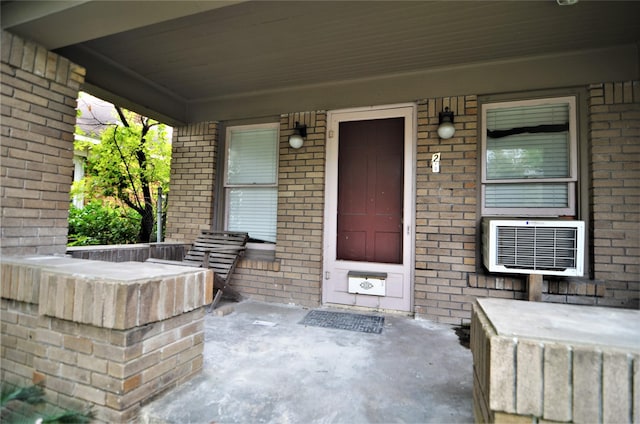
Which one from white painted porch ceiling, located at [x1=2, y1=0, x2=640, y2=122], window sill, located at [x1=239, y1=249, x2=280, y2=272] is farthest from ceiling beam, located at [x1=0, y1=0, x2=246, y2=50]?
window sill, located at [x1=239, y1=249, x2=280, y2=272]

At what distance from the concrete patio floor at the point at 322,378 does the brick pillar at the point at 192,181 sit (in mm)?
1773

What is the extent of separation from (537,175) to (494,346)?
8.60ft

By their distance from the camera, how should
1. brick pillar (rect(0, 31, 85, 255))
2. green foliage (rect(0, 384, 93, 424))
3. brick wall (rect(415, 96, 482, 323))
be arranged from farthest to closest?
brick wall (rect(415, 96, 482, 323)) → brick pillar (rect(0, 31, 85, 255)) → green foliage (rect(0, 384, 93, 424))

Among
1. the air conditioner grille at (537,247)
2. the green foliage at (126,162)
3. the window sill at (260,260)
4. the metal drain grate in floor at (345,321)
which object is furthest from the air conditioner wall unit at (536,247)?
the green foliage at (126,162)

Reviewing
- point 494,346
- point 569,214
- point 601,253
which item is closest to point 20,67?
point 494,346

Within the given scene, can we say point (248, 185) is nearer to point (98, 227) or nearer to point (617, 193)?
point (98, 227)

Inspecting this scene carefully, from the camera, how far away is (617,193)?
2.69 meters

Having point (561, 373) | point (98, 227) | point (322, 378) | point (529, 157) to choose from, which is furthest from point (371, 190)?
point (98, 227)

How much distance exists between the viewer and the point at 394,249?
337 cm

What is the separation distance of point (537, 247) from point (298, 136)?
260 centimetres

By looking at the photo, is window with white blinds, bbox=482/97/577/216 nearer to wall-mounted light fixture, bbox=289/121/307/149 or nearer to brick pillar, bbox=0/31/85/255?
wall-mounted light fixture, bbox=289/121/307/149

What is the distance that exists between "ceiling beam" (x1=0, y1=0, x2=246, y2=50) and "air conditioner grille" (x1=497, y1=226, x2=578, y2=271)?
2.68 metres

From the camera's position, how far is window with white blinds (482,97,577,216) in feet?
9.58

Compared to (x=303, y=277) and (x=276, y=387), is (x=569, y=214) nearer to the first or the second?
(x=303, y=277)
